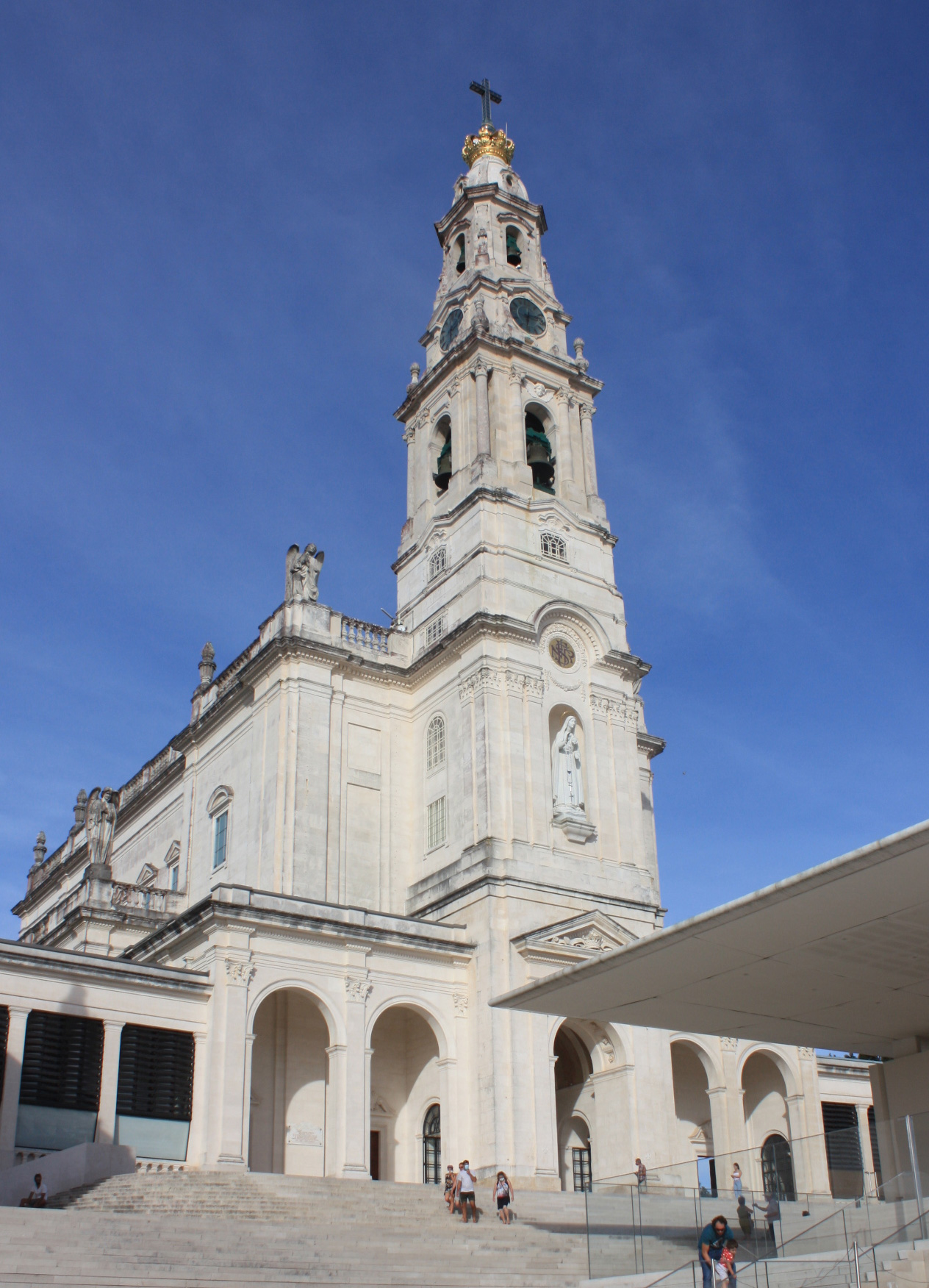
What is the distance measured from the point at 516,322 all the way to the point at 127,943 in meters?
25.2

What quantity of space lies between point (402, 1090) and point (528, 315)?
1067 inches

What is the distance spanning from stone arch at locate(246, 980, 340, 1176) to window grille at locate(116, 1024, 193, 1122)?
5.64 feet

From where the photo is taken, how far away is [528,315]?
45938 mm

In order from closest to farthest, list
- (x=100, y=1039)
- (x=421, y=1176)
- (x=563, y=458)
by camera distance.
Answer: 1. (x=100, y=1039)
2. (x=421, y=1176)
3. (x=563, y=458)

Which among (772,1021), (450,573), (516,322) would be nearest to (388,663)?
(450,573)

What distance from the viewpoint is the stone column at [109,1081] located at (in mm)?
27172

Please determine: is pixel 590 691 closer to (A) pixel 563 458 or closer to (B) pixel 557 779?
(B) pixel 557 779

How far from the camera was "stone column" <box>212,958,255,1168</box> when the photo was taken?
27.6 meters

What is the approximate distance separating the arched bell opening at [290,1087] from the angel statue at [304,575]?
12.3 metres

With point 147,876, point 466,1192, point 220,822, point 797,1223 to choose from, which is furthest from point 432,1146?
point 797,1223

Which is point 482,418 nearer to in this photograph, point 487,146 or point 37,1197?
point 487,146

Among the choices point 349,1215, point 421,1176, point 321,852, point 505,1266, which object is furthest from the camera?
point 321,852

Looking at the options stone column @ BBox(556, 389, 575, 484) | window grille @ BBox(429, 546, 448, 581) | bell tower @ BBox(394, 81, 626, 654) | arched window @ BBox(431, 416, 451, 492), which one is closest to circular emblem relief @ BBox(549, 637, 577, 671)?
bell tower @ BBox(394, 81, 626, 654)

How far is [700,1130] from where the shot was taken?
3881 centimetres
